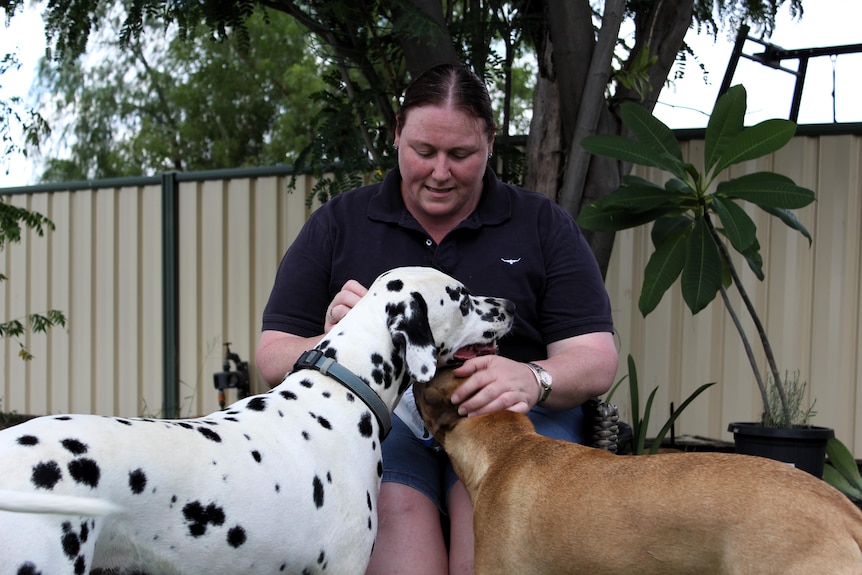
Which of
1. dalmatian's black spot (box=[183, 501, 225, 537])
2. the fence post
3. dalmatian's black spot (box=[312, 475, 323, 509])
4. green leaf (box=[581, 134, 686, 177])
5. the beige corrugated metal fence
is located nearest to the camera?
dalmatian's black spot (box=[183, 501, 225, 537])

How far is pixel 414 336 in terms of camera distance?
9.18ft

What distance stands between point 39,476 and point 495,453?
1404 mm

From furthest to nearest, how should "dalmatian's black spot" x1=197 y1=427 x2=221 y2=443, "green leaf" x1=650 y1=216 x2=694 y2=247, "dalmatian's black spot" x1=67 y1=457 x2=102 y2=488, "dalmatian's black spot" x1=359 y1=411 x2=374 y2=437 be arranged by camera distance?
1. "green leaf" x1=650 y1=216 x2=694 y2=247
2. "dalmatian's black spot" x1=359 y1=411 x2=374 y2=437
3. "dalmatian's black spot" x1=197 y1=427 x2=221 y2=443
4. "dalmatian's black spot" x1=67 y1=457 x2=102 y2=488

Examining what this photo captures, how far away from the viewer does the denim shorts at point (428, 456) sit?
9.93 feet

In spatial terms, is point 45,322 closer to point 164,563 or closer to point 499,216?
point 499,216

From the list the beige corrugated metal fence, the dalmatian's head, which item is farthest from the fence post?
the dalmatian's head

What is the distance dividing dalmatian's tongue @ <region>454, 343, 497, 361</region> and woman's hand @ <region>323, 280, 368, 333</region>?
0.41m

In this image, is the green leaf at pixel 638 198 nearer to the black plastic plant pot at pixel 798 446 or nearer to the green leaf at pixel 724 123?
the green leaf at pixel 724 123

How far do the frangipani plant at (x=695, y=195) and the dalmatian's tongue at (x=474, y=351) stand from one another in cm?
184

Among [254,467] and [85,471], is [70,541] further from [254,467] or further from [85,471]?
[254,467]

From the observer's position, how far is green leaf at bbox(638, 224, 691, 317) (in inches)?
189

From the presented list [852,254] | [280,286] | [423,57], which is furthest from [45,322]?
[852,254]

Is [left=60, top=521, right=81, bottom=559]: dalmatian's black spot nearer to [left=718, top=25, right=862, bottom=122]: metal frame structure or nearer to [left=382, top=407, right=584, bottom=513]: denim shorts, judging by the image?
[left=382, top=407, right=584, bottom=513]: denim shorts

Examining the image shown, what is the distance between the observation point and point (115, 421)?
2.14 meters
